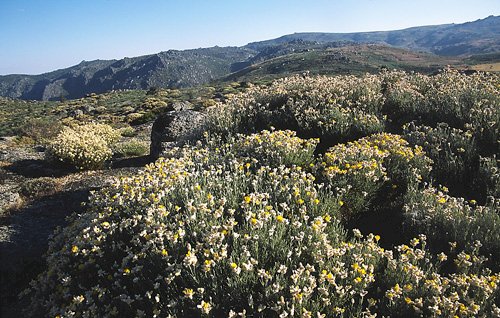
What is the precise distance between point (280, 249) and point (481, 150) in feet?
16.4

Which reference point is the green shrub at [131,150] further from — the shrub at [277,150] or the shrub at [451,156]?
the shrub at [451,156]

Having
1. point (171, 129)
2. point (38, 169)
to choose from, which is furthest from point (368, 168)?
point (38, 169)

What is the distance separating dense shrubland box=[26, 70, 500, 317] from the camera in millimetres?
3324

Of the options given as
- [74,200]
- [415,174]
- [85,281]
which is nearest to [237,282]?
[85,281]

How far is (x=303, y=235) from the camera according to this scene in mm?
3762

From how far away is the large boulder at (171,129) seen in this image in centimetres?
1134

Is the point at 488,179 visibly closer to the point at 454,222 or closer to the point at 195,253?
the point at 454,222

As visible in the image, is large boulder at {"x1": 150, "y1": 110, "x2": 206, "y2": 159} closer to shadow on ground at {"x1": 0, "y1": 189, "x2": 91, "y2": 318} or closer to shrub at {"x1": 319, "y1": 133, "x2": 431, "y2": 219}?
shadow on ground at {"x1": 0, "y1": 189, "x2": 91, "y2": 318}

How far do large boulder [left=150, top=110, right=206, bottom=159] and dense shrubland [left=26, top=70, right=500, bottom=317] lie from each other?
398cm

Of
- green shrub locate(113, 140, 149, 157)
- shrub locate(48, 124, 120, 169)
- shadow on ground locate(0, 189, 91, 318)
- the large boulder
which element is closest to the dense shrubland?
shadow on ground locate(0, 189, 91, 318)

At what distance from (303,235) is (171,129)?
343 inches

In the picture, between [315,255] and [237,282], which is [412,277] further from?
[237,282]

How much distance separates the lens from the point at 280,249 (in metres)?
3.73

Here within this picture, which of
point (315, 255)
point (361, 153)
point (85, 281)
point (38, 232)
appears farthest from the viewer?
point (38, 232)
